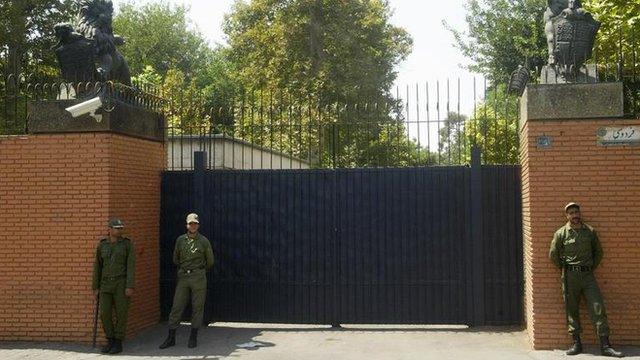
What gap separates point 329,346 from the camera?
8.22 m

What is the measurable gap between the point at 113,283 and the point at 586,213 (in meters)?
5.72

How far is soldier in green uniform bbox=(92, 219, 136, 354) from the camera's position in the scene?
26.5 feet

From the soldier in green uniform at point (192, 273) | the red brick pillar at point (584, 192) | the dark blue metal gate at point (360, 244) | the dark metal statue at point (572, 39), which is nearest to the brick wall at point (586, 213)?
the red brick pillar at point (584, 192)

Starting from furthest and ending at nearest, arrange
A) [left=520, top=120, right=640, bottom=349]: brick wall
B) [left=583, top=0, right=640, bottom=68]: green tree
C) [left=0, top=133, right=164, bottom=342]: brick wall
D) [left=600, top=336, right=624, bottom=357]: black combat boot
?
[left=583, top=0, right=640, bottom=68]: green tree → [left=0, top=133, right=164, bottom=342]: brick wall → [left=520, top=120, right=640, bottom=349]: brick wall → [left=600, top=336, right=624, bottom=357]: black combat boot

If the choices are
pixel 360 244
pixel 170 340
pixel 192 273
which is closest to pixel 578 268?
pixel 360 244

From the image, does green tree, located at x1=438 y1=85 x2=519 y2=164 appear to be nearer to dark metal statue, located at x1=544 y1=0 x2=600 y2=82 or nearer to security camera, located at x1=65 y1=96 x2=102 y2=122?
dark metal statue, located at x1=544 y1=0 x2=600 y2=82

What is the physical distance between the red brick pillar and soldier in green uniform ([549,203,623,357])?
0.69 ft

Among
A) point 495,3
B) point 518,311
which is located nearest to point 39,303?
point 518,311

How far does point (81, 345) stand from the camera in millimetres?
8328

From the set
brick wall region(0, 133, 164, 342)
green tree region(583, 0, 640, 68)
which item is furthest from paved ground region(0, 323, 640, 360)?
green tree region(583, 0, 640, 68)

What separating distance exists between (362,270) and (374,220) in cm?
73

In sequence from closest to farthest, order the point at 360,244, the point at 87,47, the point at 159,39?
1. the point at 87,47
2. the point at 360,244
3. the point at 159,39

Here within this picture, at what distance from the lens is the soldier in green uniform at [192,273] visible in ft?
27.5

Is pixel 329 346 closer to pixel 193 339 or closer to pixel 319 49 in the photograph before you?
pixel 193 339
